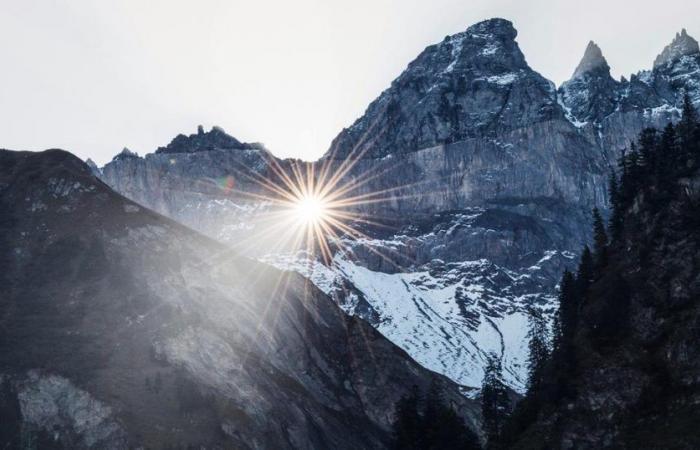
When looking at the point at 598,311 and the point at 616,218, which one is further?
the point at 616,218

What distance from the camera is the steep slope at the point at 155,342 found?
111 m

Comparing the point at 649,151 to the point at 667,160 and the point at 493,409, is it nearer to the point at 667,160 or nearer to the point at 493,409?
the point at 667,160

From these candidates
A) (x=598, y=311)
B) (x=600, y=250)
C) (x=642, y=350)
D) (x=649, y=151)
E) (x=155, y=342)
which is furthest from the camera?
(x=155, y=342)

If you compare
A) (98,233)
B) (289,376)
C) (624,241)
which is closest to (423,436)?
(624,241)

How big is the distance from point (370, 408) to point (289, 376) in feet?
69.9

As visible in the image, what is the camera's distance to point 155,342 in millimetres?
127812

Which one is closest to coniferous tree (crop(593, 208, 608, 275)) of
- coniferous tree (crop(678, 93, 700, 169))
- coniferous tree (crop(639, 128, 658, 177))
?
coniferous tree (crop(639, 128, 658, 177))

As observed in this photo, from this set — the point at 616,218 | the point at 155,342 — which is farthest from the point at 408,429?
the point at 155,342

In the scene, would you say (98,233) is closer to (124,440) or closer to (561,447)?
(124,440)

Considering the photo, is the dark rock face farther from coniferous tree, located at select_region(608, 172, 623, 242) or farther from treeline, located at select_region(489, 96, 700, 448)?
coniferous tree, located at select_region(608, 172, 623, 242)

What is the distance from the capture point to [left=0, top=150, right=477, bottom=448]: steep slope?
4363 inches

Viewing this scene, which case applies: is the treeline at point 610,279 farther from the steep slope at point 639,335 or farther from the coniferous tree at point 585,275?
the steep slope at point 639,335

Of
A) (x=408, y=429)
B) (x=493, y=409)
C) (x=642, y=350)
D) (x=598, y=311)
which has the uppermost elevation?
(x=598, y=311)

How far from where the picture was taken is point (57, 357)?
11912 cm
